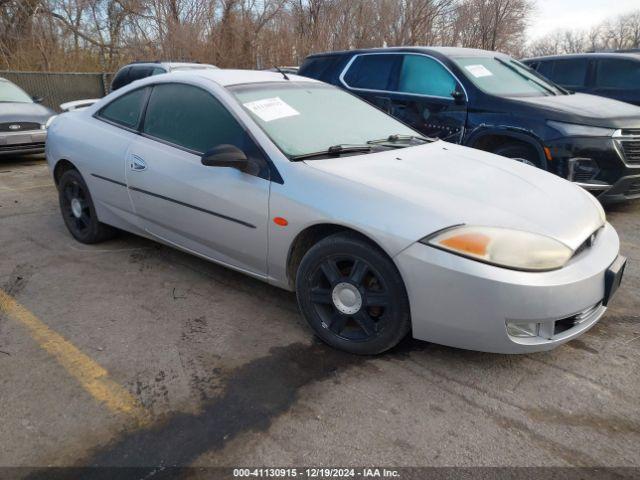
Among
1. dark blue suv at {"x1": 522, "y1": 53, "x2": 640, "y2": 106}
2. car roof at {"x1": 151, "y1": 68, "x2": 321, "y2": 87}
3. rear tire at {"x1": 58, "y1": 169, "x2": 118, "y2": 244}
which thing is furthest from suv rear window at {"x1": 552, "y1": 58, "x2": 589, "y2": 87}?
rear tire at {"x1": 58, "y1": 169, "x2": 118, "y2": 244}

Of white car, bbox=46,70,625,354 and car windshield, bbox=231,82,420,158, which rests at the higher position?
car windshield, bbox=231,82,420,158

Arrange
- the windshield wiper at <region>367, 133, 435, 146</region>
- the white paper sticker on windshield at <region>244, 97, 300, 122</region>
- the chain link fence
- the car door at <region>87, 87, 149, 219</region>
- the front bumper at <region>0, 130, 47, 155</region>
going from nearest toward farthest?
the white paper sticker on windshield at <region>244, 97, 300, 122</region> < the windshield wiper at <region>367, 133, 435, 146</region> < the car door at <region>87, 87, 149, 219</region> < the front bumper at <region>0, 130, 47, 155</region> < the chain link fence

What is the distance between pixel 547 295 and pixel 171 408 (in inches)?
70.2

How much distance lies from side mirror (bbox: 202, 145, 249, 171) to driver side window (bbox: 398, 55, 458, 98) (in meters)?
3.38

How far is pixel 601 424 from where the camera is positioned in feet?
7.41

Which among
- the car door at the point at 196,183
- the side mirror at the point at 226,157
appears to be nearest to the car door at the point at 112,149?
the car door at the point at 196,183

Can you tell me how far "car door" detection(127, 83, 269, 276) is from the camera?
3.05 m

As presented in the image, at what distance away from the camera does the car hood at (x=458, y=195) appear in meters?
2.48

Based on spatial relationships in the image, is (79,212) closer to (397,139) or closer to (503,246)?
(397,139)

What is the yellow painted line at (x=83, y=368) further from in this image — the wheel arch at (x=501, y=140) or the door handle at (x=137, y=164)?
the wheel arch at (x=501, y=140)

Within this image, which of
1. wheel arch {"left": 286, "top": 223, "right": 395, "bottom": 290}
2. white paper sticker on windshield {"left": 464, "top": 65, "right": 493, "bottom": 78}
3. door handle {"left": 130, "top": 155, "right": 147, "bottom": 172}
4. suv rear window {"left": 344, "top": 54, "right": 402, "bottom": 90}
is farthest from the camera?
suv rear window {"left": 344, "top": 54, "right": 402, "bottom": 90}

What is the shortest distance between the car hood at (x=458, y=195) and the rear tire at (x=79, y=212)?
2336 millimetres

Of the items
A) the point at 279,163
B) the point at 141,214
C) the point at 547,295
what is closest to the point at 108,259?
the point at 141,214

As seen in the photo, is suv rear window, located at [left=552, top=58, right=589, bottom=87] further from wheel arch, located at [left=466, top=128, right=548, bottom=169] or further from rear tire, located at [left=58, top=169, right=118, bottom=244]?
rear tire, located at [left=58, top=169, right=118, bottom=244]
